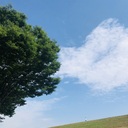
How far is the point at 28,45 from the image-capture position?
30.8 metres

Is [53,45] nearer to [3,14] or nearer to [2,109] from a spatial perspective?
[3,14]

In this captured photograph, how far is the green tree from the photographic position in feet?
100

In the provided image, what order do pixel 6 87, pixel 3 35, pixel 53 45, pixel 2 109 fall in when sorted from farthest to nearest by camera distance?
1. pixel 2 109
2. pixel 53 45
3. pixel 6 87
4. pixel 3 35

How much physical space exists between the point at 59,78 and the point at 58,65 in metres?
1.91

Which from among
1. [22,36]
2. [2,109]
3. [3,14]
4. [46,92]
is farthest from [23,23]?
[2,109]

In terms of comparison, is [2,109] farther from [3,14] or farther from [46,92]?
[3,14]

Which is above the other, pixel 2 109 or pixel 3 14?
pixel 3 14

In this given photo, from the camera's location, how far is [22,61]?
103 feet

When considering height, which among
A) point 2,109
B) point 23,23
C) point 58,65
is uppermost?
point 23,23

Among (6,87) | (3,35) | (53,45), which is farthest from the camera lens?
(53,45)

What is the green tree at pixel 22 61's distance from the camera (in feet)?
100

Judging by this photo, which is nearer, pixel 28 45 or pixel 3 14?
pixel 28 45

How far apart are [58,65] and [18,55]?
774cm

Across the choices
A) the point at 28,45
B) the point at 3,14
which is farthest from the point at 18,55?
the point at 3,14
